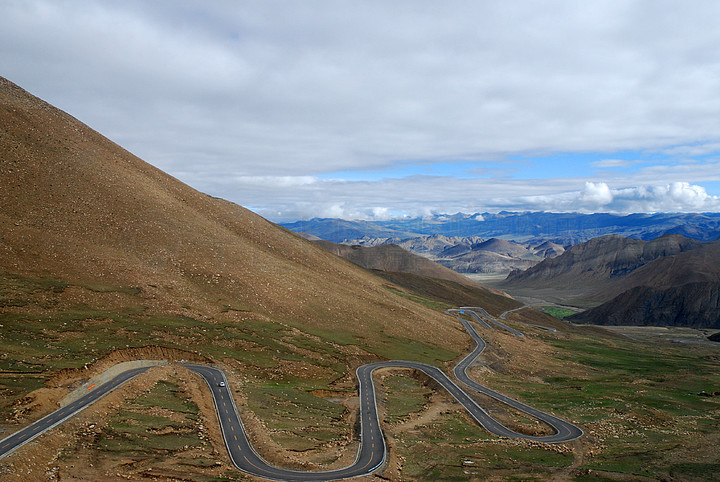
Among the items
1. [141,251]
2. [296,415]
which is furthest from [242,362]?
[141,251]

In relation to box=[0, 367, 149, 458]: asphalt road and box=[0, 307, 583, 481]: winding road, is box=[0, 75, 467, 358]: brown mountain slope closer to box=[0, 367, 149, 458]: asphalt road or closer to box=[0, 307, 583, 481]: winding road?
box=[0, 307, 583, 481]: winding road

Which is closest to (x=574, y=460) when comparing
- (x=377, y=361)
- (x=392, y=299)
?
(x=377, y=361)

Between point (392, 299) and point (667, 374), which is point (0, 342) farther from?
point (667, 374)

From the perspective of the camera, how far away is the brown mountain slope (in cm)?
8056

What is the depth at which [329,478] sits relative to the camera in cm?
4031

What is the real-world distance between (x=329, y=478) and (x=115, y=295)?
54.2 meters

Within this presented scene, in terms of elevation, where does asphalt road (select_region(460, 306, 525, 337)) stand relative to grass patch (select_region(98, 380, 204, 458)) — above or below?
below

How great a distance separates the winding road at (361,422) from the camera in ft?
130

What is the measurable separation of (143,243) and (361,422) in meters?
62.7

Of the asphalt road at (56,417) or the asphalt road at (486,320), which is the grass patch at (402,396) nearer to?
the asphalt road at (56,417)

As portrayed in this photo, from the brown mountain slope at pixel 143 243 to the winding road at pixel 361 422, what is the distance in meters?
13.0

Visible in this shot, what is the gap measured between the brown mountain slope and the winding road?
13049 millimetres

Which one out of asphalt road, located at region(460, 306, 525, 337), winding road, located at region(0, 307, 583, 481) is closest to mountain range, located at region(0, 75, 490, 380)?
winding road, located at region(0, 307, 583, 481)

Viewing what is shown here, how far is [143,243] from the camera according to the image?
92562mm
